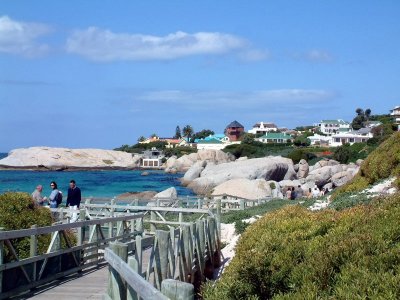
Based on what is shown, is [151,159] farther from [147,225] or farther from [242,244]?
[242,244]

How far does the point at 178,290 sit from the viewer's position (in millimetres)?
4285

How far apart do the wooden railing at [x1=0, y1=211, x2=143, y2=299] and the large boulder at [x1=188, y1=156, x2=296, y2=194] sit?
5622 cm

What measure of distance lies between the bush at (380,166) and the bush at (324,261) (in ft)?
35.8

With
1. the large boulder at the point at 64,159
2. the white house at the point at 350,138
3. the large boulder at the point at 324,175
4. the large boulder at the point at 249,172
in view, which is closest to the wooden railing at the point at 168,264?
the large boulder at the point at 249,172

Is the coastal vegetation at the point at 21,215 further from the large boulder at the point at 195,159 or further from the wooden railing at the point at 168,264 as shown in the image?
the large boulder at the point at 195,159

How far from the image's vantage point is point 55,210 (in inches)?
719

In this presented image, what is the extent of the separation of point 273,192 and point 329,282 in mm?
42771

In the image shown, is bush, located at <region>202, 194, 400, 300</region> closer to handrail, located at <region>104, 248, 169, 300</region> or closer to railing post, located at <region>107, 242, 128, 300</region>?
railing post, located at <region>107, 242, 128, 300</region>

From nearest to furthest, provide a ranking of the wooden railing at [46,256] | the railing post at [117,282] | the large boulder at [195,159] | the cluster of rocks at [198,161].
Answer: the railing post at [117,282] < the wooden railing at [46,256] < the cluster of rocks at [198,161] < the large boulder at [195,159]

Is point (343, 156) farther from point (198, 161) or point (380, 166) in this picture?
point (380, 166)

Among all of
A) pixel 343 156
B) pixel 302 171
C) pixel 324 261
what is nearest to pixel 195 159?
pixel 343 156

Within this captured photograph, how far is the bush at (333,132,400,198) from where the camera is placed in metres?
21.0

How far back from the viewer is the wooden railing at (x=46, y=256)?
995 centimetres

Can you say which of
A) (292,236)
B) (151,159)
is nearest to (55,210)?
(292,236)
